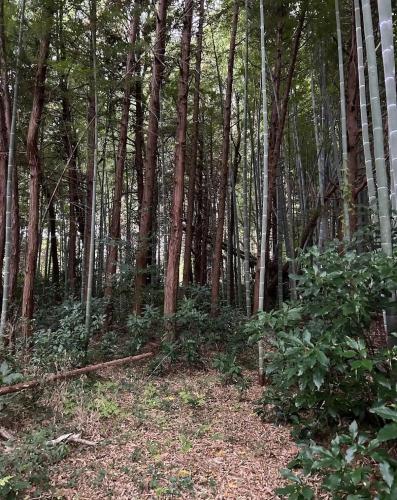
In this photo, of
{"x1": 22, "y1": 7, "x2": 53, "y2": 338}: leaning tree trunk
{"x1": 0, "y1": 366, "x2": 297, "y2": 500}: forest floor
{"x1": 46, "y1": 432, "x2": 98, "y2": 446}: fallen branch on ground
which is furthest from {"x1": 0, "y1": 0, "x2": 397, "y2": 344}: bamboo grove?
{"x1": 46, "y1": 432, "x2": 98, "y2": 446}: fallen branch on ground

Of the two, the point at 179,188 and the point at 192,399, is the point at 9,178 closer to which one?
the point at 179,188

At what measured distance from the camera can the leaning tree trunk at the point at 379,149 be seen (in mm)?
2266

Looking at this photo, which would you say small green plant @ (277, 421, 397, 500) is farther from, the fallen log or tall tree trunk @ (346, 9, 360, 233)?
tall tree trunk @ (346, 9, 360, 233)

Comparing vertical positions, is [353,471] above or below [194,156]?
below

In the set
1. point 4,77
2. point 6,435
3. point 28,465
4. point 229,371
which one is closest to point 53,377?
point 6,435

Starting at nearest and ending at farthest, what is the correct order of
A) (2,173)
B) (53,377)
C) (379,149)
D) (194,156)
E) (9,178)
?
1. (379,149)
2. (53,377)
3. (9,178)
4. (2,173)
5. (194,156)

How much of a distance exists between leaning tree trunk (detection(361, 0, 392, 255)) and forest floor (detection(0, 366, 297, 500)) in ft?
5.55

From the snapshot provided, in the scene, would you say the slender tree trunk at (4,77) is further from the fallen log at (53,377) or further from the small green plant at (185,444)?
the small green plant at (185,444)

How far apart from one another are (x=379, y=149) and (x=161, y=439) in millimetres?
2665

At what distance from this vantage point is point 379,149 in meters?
2.39

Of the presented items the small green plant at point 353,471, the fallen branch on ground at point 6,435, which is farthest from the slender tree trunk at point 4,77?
the small green plant at point 353,471

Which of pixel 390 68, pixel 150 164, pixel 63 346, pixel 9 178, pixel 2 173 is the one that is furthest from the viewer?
pixel 2 173

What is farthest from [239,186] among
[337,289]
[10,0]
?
[337,289]

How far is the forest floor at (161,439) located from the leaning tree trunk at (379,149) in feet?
5.55
